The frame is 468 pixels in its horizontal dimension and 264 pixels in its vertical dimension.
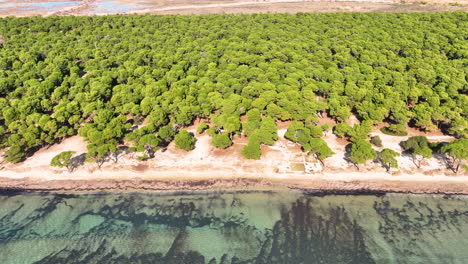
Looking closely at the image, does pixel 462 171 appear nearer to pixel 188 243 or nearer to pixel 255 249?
pixel 255 249

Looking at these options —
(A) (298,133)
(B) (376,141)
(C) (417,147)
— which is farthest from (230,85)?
(C) (417,147)

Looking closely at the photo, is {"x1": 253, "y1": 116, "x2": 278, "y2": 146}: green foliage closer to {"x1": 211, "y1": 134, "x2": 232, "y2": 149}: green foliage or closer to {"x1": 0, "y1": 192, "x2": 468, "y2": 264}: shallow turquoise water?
{"x1": 211, "y1": 134, "x2": 232, "y2": 149}: green foliage

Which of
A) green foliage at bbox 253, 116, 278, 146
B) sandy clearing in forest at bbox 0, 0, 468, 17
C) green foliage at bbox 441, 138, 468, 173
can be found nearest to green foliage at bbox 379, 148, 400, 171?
green foliage at bbox 441, 138, 468, 173

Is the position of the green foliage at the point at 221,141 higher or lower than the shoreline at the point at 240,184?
higher

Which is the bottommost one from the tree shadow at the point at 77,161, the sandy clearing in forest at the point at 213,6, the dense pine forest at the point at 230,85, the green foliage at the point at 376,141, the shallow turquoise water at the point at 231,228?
the shallow turquoise water at the point at 231,228

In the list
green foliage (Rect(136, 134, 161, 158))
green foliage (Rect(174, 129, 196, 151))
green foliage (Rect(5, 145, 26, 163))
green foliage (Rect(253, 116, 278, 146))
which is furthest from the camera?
green foliage (Rect(174, 129, 196, 151))

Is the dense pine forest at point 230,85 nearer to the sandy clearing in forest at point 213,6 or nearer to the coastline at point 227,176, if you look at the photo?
the coastline at point 227,176

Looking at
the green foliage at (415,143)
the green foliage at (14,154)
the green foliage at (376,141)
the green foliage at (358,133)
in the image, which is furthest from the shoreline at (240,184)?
the green foliage at (376,141)
